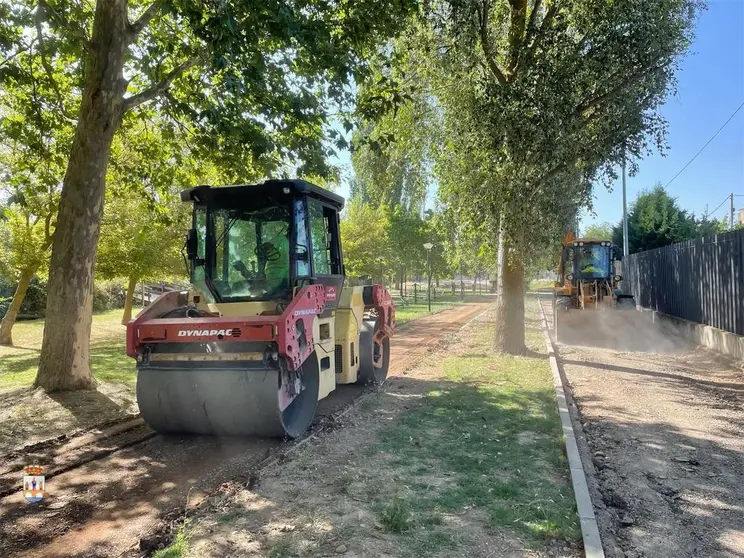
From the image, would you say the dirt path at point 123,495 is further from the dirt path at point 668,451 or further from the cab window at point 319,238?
the dirt path at point 668,451

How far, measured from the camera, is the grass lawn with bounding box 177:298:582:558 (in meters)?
3.98

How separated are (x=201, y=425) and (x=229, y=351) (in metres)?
0.93

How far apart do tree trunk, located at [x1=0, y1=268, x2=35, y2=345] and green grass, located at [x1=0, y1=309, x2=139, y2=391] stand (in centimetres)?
49

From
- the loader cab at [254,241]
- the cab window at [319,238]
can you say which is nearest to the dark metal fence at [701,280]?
the cab window at [319,238]

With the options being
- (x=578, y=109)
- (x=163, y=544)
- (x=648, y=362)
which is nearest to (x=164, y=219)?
(x=578, y=109)

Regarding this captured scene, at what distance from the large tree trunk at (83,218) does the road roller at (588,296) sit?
1276cm

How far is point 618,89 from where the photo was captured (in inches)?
421

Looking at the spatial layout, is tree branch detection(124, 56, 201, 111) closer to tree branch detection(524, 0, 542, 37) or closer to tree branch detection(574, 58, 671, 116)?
tree branch detection(524, 0, 542, 37)

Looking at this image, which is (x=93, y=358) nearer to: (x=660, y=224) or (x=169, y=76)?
(x=169, y=76)

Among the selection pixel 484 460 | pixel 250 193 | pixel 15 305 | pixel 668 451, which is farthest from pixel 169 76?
pixel 15 305

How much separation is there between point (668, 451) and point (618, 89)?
7090 millimetres

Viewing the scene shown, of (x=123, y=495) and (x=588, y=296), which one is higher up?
(x=588, y=296)

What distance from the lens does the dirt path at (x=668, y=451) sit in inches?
170

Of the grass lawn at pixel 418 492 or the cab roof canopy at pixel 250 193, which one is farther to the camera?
the cab roof canopy at pixel 250 193
